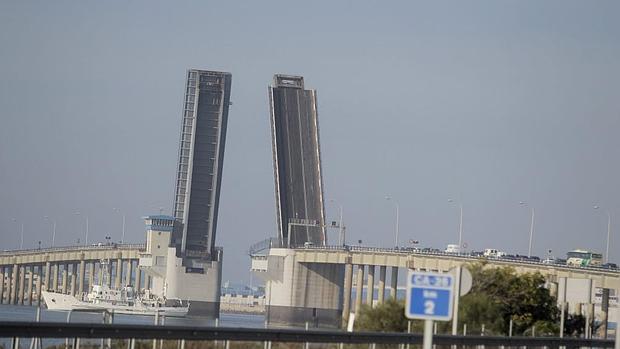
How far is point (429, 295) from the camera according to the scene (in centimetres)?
1552

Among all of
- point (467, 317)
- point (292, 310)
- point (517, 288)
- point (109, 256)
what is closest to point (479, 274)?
point (517, 288)

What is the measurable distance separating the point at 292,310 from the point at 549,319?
66475mm

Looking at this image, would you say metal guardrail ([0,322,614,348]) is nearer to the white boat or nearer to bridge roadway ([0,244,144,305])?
the white boat

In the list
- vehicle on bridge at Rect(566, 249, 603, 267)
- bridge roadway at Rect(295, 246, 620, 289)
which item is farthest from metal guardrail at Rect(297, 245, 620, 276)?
vehicle on bridge at Rect(566, 249, 603, 267)

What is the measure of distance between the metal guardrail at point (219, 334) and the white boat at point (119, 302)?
271ft

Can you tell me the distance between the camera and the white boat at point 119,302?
11300 centimetres

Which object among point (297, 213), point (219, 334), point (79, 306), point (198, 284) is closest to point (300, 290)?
point (198, 284)

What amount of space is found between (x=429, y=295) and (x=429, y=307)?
0.44 feet

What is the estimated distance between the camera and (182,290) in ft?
416

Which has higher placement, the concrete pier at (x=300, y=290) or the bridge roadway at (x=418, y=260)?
the bridge roadway at (x=418, y=260)

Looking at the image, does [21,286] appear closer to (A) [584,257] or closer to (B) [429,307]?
(A) [584,257]

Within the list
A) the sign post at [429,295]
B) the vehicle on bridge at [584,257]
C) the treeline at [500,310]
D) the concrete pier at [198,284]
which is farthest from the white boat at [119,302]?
the sign post at [429,295]

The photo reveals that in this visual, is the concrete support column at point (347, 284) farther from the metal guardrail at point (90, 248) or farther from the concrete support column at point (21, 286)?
the concrete support column at point (21, 286)

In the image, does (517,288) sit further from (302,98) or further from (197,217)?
(197,217)
